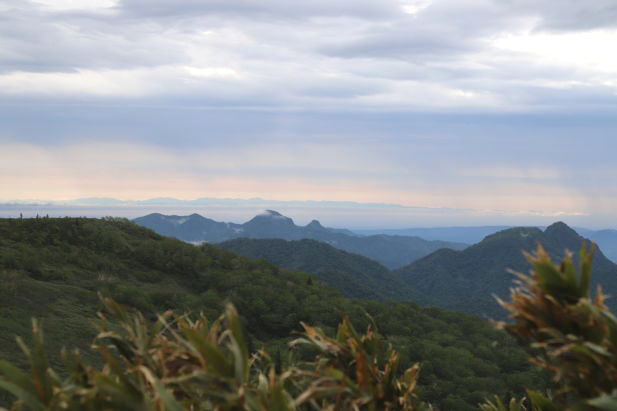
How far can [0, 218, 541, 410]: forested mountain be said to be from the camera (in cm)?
1986

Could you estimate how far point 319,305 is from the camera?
4934 centimetres

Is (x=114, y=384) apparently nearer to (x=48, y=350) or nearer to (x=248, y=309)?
(x=48, y=350)

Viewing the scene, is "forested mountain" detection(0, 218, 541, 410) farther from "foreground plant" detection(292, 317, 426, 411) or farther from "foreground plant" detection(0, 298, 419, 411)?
"foreground plant" detection(292, 317, 426, 411)

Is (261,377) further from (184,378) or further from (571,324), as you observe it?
(571,324)

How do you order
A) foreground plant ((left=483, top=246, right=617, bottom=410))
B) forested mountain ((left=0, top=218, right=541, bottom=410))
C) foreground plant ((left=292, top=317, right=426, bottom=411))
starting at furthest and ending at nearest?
forested mountain ((left=0, top=218, right=541, bottom=410)) < foreground plant ((left=292, top=317, right=426, bottom=411)) < foreground plant ((left=483, top=246, right=617, bottom=410))

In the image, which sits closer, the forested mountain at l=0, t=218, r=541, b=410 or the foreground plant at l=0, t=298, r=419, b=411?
the foreground plant at l=0, t=298, r=419, b=411

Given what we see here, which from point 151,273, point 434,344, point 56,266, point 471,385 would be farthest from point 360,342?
point 434,344

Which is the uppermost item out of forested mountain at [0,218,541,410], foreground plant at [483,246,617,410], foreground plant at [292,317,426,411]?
foreground plant at [483,246,617,410]

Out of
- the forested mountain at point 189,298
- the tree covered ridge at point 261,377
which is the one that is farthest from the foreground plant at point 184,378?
the forested mountain at point 189,298

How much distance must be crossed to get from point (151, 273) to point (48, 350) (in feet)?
79.6

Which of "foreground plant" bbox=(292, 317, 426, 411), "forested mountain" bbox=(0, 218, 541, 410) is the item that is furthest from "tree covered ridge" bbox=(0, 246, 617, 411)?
"forested mountain" bbox=(0, 218, 541, 410)

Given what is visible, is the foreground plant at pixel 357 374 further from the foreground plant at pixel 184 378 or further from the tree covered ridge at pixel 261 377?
the tree covered ridge at pixel 261 377

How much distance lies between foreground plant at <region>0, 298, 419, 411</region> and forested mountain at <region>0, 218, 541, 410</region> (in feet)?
34.0

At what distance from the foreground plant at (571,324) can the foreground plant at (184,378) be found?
1832 mm
